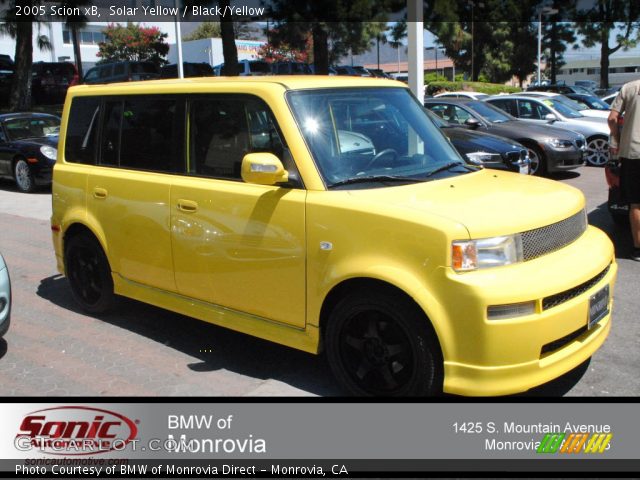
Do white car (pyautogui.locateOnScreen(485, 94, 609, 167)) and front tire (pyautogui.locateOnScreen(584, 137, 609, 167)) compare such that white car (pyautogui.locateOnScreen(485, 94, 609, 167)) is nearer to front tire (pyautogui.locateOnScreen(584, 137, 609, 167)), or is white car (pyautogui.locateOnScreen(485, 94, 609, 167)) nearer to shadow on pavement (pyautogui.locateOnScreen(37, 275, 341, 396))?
front tire (pyautogui.locateOnScreen(584, 137, 609, 167))

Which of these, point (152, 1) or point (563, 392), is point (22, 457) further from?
point (152, 1)

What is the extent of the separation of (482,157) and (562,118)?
5618mm

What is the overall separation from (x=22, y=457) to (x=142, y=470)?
0.65 m

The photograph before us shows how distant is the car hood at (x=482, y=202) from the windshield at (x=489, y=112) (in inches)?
369

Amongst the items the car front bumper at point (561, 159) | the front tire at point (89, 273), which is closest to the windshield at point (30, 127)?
the front tire at point (89, 273)

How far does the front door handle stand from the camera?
455cm

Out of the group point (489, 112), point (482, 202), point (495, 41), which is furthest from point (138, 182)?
point (495, 41)

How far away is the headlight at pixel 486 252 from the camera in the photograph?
11.2 ft

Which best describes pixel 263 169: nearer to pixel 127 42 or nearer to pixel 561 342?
pixel 561 342

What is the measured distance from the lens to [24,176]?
42.6 ft

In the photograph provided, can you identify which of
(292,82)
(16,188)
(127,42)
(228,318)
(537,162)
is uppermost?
(127,42)

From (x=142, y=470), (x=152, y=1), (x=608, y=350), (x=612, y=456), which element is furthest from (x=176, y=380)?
(x=152, y=1)

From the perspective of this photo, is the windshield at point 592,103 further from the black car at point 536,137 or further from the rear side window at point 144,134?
the rear side window at point 144,134

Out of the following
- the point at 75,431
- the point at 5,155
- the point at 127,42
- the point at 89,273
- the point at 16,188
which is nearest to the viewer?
the point at 75,431
